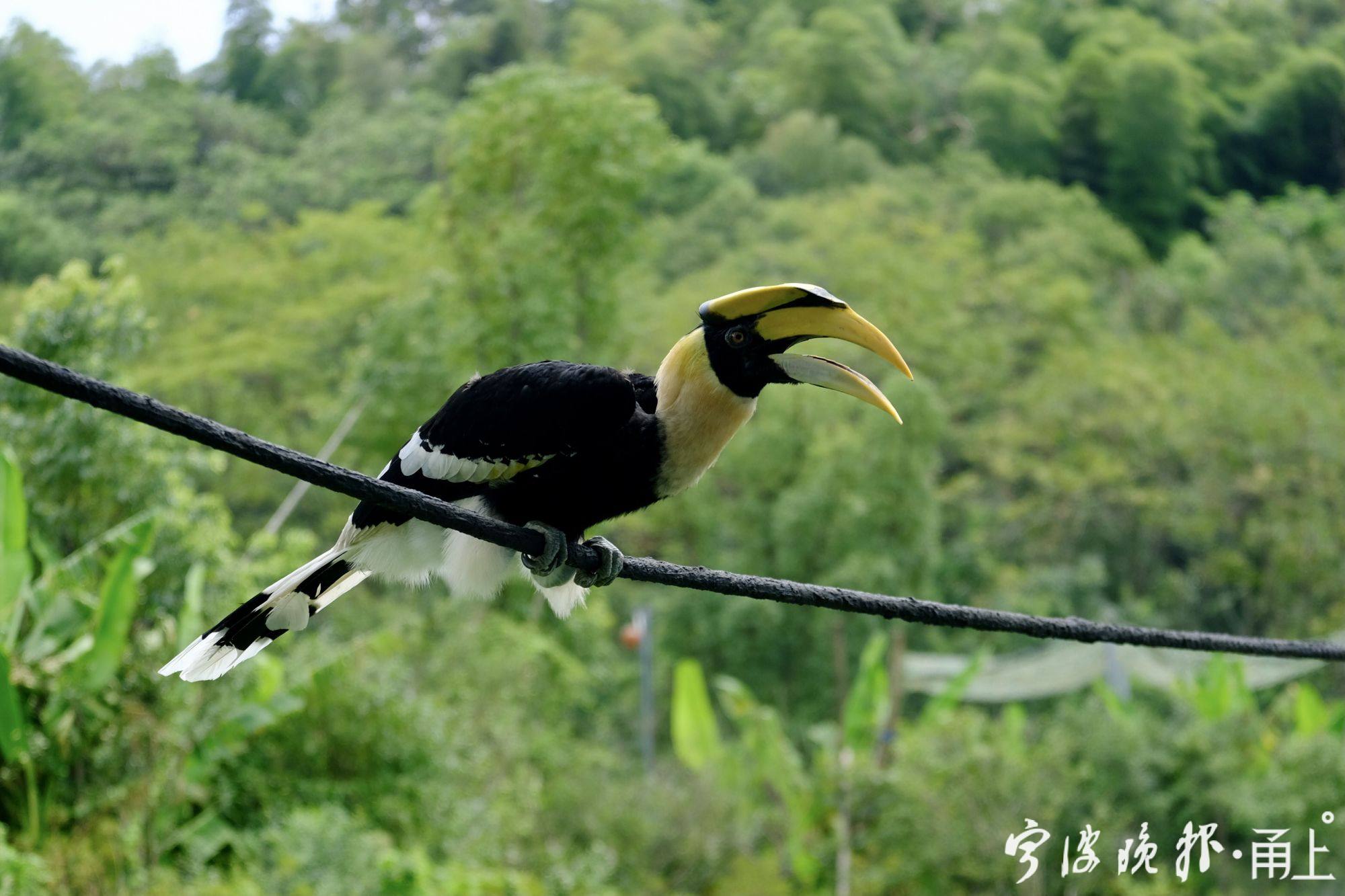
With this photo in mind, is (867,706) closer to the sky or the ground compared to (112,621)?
closer to the ground

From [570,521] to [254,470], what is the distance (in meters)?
13.6

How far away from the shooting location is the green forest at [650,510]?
6.68m

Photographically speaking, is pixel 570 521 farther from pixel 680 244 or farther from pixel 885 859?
pixel 680 244

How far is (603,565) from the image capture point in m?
2.46

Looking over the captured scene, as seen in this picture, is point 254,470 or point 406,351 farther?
point 254,470

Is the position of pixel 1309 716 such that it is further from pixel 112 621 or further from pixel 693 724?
pixel 112 621

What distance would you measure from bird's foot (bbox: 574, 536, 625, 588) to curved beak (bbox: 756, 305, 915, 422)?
47cm

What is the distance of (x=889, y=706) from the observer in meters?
11.2

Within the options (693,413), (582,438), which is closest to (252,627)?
(582,438)

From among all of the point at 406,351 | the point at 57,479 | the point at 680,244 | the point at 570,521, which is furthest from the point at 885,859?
the point at 680,244

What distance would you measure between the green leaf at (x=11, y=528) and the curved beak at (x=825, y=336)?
4.52m

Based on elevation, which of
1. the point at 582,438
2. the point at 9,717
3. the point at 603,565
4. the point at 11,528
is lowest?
the point at 9,717

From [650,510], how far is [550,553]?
42.3 feet

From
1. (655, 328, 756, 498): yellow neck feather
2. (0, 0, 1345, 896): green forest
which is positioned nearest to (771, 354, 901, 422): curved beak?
(655, 328, 756, 498): yellow neck feather
